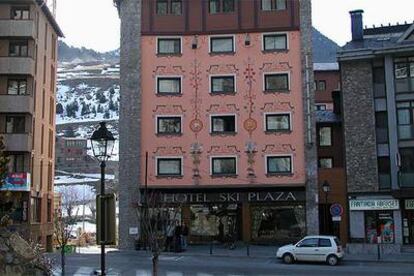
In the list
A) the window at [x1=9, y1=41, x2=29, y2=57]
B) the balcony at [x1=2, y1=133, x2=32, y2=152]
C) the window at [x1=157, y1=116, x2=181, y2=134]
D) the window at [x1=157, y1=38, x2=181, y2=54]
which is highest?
the window at [x1=9, y1=41, x2=29, y2=57]

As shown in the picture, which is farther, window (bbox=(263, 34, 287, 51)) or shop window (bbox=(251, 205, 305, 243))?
window (bbox=(263, 34, 287, 51))

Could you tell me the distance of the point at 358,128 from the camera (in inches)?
1692

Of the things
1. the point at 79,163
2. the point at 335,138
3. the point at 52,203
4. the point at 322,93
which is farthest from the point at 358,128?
the point at 79,163

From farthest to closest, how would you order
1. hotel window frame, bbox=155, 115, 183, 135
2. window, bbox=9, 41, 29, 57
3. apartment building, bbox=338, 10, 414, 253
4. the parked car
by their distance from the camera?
window, bbox=9, 41, 29, 57 → hotel window frame, bbox=155, 115, 183, 135 → apartment building, bbox=338, 10, 414, 253 → the parked car

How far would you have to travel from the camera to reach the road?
26875mm

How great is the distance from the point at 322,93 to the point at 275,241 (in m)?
25.0

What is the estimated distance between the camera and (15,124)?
4934 cm

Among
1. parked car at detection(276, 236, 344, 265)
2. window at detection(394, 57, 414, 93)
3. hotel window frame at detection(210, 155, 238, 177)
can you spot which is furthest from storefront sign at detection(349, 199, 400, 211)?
parked car at detection(276, 236, 344, 265)

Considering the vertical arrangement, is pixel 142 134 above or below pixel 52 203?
above

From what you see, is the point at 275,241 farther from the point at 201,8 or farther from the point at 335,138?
the point at 201,8

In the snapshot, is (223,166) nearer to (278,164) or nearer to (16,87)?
(278,164)

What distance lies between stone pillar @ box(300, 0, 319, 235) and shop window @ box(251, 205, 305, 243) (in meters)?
0.73

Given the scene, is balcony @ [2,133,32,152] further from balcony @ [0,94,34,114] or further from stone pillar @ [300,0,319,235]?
stone pillar @ [300,0,319,235]

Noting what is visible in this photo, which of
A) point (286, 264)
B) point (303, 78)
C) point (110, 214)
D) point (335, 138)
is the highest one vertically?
point (303, 78)
